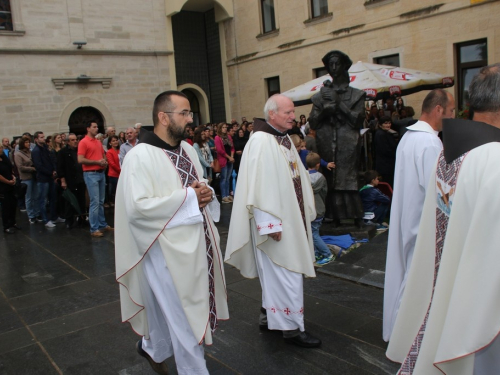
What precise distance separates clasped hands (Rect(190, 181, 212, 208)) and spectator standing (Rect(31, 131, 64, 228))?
715 cm

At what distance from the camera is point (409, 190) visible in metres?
3.51

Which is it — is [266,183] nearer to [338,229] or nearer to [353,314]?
[353,314]

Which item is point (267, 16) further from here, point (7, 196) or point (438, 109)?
point (438, 109)

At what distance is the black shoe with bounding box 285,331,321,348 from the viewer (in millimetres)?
3688

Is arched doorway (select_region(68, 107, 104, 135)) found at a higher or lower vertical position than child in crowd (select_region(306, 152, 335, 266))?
higher

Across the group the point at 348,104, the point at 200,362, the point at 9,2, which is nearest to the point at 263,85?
the point at 9,2

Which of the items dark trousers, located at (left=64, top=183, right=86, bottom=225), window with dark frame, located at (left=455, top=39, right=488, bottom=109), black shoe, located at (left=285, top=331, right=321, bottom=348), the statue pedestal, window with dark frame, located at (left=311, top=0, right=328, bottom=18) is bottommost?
black shoe, located at (left=285, top=331, right=321, bottom=348)

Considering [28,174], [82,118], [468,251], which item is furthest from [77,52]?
[468,251]

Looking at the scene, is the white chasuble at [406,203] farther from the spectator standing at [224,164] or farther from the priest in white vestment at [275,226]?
the spectator standing at [224,164]

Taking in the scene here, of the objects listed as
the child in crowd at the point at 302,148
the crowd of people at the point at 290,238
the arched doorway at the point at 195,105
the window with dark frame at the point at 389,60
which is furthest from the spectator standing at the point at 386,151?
the arched doorway at the point at 195,105

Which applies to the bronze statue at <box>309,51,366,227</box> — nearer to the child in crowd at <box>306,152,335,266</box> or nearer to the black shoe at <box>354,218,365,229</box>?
the black shoe at <box>354,218,365,229</box>

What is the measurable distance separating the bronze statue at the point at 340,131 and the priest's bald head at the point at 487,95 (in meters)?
4.62

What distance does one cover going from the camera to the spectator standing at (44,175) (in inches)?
367

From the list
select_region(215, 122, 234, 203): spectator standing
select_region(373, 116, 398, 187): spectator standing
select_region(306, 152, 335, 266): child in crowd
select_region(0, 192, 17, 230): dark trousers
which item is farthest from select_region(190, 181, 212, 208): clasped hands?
select_region(215, 122, 234, 203): spectator standing
